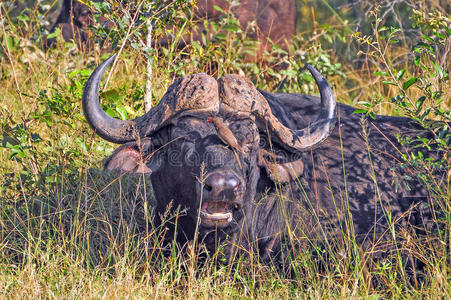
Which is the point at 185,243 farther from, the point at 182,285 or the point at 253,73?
the point at 253,73

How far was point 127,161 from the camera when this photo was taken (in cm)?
365

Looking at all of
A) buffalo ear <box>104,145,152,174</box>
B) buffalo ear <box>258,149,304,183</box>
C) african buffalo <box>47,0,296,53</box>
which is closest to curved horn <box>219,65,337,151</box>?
buffalo ear <box>258,149,304,183</box>

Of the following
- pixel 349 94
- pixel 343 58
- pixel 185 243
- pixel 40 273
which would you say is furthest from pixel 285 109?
pixel 343 58

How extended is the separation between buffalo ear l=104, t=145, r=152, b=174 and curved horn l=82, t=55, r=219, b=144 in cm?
7

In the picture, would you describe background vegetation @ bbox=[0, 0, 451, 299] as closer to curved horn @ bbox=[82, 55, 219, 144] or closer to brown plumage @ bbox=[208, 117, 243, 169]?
curved horn @ bbox=[82, 55, 219, 144]

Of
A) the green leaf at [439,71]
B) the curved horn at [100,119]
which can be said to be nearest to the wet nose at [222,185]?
the curved horn at [100,119]

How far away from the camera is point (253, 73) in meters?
6.42

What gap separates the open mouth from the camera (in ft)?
10.5

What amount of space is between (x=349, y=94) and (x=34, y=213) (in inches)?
146

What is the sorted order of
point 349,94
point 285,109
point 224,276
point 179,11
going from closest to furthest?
1. point 224,276
2. point 285,109
3. point 179,11
4. point 349,94

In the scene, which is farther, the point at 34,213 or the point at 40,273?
the point at 34,213

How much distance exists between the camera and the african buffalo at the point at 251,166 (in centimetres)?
338

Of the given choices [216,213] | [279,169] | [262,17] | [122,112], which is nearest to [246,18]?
[262,17]

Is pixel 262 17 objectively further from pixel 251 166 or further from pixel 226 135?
pixel 226 135
